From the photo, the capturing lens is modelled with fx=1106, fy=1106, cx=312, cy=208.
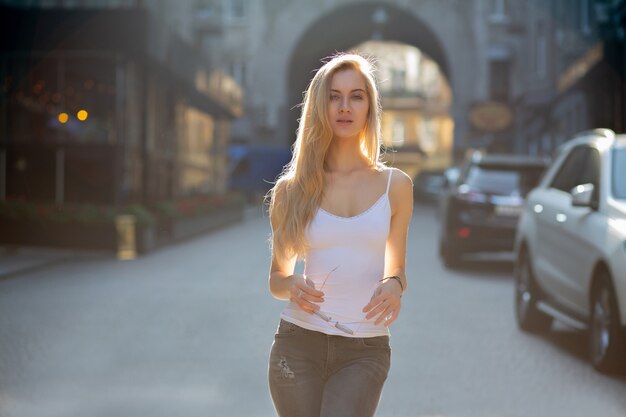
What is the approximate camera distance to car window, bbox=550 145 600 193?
30.3 feet

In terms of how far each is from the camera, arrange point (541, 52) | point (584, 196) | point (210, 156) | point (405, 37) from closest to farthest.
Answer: point (584, 196), point (210, 156), point (541, 52), point (405, 37)

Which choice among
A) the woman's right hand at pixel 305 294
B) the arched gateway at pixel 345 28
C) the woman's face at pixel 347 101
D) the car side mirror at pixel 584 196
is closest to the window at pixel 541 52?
the arched gateway at pixel 345 28

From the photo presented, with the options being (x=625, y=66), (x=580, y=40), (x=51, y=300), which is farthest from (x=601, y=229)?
(x=580, y=40)

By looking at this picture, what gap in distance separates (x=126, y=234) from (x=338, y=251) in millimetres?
16654

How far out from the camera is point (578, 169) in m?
9.77

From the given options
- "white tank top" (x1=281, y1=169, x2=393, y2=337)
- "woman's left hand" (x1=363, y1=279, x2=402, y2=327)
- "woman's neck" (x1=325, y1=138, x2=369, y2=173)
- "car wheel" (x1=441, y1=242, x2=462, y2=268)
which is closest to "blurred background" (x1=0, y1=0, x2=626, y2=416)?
"car wheel" (x1=441, y1=242, x2=462, y2=268)

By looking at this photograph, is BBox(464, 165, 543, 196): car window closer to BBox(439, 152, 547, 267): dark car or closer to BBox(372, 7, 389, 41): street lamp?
BBox(439, 152, 547, 267): dark car

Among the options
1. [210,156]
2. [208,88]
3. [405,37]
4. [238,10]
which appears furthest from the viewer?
[405,37]

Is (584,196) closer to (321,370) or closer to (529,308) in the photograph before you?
(529,308)

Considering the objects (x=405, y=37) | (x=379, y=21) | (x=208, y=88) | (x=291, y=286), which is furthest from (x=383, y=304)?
(x=405, y=37)

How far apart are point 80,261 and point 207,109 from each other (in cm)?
2116

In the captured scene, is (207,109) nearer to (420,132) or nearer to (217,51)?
(217,51)

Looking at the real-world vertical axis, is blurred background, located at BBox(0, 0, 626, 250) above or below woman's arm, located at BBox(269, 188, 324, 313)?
above

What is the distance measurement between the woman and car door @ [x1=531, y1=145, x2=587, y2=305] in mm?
5533
